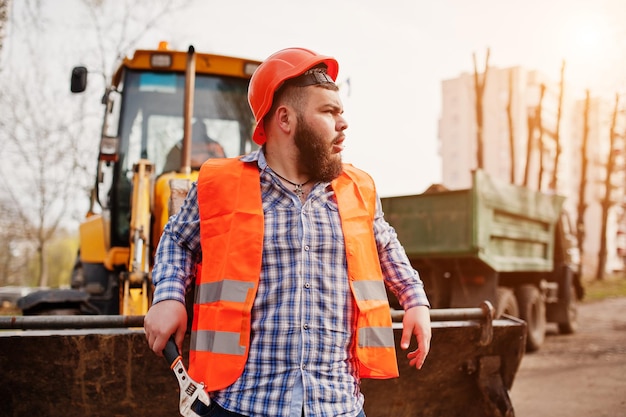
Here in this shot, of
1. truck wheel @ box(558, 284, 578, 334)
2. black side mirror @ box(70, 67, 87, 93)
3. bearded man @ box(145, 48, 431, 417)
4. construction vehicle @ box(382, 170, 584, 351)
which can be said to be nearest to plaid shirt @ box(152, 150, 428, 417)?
bearded man @ box(145, 48, 431, 417)

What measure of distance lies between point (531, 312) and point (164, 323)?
8.39 metres

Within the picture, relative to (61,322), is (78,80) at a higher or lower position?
higher

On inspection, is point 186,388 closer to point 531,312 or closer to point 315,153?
point 315,153

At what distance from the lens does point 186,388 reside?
68.9 inches

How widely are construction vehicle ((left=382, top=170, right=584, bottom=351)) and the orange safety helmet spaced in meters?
5.62

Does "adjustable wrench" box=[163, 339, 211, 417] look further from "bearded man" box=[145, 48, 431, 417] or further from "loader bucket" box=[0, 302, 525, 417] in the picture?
"loader bucket" box=[0, 302, 525, 417]

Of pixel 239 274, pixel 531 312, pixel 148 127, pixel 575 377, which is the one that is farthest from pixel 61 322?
pixel 531 312

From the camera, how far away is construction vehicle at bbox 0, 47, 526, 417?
283cm

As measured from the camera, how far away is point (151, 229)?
484cm

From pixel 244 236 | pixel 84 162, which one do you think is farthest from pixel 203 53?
pixel 84 162

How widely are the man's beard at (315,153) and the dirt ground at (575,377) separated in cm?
413

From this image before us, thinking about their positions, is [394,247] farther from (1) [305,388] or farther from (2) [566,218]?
(2) [566,218]

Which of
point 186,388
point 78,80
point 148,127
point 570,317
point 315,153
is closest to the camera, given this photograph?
point 186,388

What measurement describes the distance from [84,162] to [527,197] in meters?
15.2
